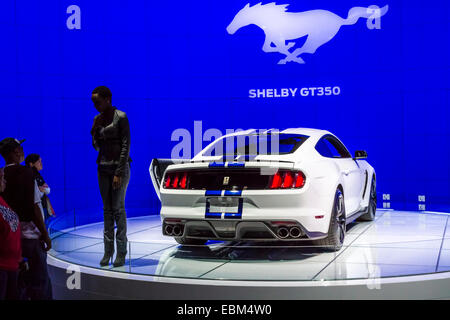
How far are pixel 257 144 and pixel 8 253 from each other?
10.1 feet

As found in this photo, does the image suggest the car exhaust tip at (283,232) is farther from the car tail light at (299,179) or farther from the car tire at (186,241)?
the car tire at (186,241)

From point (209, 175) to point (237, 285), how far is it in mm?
1282

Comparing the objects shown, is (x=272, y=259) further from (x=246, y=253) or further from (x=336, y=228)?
(x=336, y=228)

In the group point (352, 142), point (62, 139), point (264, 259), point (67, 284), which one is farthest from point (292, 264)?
point (62, 139)

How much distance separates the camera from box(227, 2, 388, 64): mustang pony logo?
10016 millimetres

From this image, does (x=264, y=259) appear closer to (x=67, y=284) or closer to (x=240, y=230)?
(x=240, y=230)

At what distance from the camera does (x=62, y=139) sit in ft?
32.9

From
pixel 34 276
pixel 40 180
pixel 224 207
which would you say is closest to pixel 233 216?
pixel 224 207

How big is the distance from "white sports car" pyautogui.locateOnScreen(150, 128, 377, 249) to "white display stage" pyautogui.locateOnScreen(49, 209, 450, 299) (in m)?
0.21

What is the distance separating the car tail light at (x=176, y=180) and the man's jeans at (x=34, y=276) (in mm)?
1485

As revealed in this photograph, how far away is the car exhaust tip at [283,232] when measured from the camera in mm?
4676

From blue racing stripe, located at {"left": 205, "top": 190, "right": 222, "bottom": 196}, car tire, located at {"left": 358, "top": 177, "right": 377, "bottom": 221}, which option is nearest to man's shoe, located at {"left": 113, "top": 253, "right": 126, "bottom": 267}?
blue racing stripe, located at {"left": 205, "top": 190, "right": 222, "bottom": 196}

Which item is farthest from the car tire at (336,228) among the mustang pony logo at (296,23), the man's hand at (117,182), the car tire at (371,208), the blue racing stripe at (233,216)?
the mustang pony logo at (296,23)
